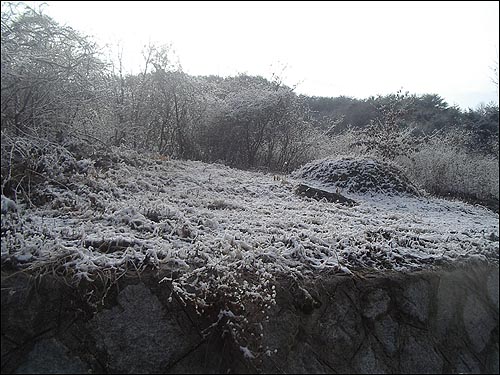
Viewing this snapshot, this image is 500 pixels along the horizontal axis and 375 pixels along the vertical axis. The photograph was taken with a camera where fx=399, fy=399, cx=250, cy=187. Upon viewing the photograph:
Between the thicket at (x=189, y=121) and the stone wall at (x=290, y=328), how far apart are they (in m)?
1.16

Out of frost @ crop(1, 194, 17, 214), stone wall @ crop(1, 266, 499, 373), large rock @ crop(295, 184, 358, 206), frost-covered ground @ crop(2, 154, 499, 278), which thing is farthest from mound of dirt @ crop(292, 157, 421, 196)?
frost @ crop(1, 194, 17, 214)

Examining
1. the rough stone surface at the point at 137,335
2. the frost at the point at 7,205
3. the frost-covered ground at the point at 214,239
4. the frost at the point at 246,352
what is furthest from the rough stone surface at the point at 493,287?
the frost at the point at 7,205

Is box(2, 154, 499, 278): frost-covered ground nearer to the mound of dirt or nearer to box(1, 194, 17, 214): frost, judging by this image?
box(1, 194, 17, 214): frost

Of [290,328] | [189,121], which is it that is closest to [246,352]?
[290,328]

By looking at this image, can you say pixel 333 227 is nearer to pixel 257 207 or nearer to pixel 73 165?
pixel 257 207

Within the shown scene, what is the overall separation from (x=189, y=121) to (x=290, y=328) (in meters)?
7.62

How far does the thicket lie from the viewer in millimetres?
3725

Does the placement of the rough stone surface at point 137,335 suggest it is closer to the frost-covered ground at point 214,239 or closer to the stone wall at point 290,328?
the stone wall at point 290,328

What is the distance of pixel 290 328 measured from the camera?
2.73m

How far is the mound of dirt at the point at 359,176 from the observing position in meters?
7.18

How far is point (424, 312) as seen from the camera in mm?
3080

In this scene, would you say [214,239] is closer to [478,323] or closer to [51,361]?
[51,361]

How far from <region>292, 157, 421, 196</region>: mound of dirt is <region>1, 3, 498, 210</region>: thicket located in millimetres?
358

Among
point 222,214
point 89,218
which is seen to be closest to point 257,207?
point 222,214
